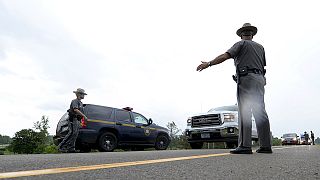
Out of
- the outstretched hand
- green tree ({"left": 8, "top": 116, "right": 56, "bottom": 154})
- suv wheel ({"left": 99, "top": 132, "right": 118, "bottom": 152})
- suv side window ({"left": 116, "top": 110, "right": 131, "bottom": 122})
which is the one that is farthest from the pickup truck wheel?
green tree ({"left": 8, "top": 116, "right": 56, "bottom": 154})

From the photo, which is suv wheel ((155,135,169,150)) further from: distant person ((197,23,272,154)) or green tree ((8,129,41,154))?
green tree ((8,129,41,154))

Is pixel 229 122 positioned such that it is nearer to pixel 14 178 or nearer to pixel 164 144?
pixel 164 144

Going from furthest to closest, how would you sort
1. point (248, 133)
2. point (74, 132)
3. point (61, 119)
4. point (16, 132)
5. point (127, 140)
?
1. point (16, 132)
2. point (127, 140)
3. point (61, 119)
4. point (74, 132)
5. point (248, 133)

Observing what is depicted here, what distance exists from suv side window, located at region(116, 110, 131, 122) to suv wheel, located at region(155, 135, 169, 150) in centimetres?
186

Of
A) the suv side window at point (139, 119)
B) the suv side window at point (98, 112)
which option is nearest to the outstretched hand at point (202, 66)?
the suv side window at point (98, 112)

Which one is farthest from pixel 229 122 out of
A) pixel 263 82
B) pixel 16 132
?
pixel 16 132

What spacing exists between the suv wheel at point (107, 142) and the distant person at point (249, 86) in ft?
21.8

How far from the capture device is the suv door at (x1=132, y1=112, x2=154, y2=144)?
1295cm

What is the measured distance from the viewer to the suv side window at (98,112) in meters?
11.1

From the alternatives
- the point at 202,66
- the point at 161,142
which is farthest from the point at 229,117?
the point at 202,66

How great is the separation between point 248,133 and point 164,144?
9216 millimetres

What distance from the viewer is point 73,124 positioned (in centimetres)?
985

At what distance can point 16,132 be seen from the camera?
50.1 metres

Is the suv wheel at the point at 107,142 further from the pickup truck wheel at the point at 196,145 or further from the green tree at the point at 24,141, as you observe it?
the green tree at the point at 24,141
